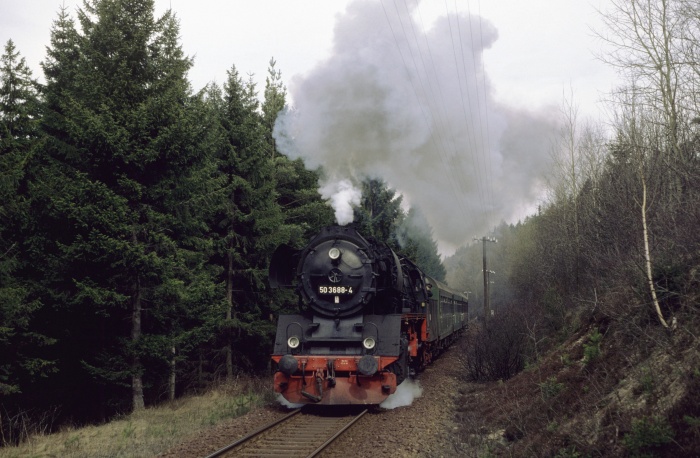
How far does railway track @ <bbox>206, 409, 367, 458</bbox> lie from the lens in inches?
298

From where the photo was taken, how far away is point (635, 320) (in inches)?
325

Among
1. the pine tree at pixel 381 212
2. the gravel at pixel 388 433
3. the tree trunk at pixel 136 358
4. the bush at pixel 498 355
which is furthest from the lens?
the pine tree at pixel 381 212

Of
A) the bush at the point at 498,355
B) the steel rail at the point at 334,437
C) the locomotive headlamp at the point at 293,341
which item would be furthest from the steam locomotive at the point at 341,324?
the bush at the point at 498,355

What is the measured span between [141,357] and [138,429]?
340 cm

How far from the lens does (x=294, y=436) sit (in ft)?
28.5

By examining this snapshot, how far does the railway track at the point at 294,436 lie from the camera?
7.57 metres

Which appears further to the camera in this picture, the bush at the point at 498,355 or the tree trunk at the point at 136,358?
the bush at the point at 498,355

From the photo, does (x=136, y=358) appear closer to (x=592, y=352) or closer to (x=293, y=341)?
(x=293, y=341)

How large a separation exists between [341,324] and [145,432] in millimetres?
4204

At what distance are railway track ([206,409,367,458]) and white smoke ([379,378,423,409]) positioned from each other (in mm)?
1079

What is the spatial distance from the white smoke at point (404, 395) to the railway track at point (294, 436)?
1.08 m

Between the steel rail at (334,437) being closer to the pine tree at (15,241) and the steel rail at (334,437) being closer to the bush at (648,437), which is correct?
the bush at (648,437)

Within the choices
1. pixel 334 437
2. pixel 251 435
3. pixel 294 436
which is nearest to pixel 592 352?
pixel 334 437

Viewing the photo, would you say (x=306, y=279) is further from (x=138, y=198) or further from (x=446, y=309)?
(x=446, y=309)
